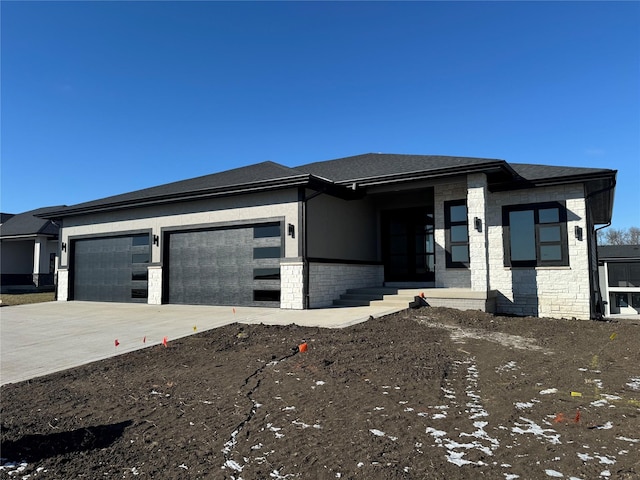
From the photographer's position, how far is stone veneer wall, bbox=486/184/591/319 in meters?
11.1

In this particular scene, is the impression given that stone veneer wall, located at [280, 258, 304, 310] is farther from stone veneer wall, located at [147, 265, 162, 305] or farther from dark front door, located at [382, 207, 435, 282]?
stone veneer wall, located at [147, 265, 162, 305]

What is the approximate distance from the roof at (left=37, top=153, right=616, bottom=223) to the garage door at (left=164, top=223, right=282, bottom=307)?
1.40 meters

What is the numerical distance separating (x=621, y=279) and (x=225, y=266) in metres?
37.3

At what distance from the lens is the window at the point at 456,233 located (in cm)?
1241

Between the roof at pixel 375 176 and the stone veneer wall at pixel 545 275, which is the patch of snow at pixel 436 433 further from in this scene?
the stone veneer wall at pixel 545 275

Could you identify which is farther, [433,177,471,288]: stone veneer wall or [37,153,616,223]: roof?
[433,177,471,288]: stone veneer wall

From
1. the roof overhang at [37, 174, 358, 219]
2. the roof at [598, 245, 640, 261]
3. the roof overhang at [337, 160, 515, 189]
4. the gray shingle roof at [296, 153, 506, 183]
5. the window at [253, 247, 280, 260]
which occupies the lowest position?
the window at [253, 247, 280, 260]

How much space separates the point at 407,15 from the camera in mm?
12164

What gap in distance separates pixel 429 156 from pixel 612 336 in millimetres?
8692

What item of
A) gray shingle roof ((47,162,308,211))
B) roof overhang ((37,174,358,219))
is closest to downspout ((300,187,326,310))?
roof overhang ((37,174,358,219))

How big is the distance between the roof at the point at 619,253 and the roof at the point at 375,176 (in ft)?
74.5

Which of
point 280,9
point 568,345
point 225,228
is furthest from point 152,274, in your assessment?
point 568,345

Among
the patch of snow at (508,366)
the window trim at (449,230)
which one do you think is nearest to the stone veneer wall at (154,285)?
the window trim at (449,230)

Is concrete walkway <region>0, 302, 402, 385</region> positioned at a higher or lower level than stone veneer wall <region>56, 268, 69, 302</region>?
lower
